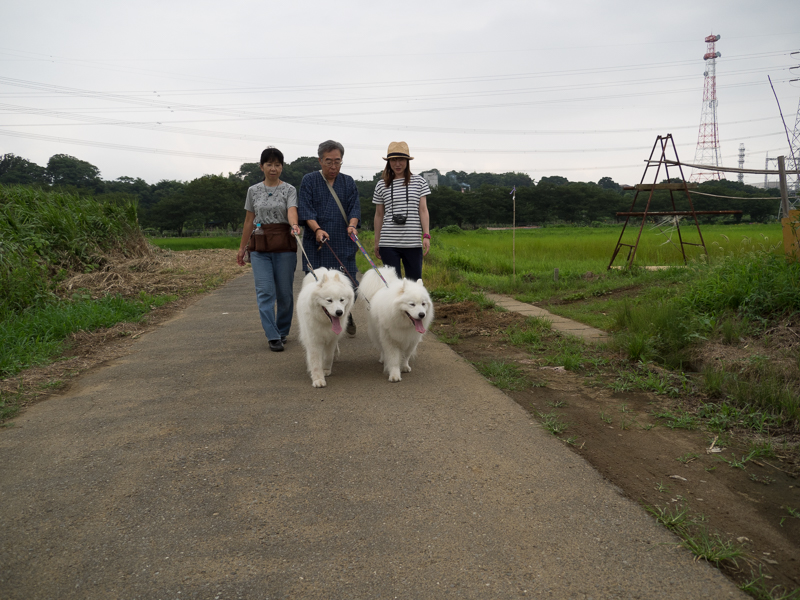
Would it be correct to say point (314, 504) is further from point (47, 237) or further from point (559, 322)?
point (47, 237)

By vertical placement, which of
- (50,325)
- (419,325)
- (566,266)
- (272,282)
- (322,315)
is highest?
(272,282)

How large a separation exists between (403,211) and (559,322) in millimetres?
3105

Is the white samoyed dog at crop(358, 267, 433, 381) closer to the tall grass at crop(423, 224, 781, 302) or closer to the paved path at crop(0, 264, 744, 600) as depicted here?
the paved path at crop(0, 264, 744, 600)

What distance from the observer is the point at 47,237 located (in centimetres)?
958

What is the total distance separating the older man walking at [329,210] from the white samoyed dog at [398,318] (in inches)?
32.3

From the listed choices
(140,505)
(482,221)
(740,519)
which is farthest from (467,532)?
(482,221)

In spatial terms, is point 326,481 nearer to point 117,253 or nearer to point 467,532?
point 467,532

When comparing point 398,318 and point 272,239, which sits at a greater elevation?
point 272,239

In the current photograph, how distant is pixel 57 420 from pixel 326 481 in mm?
2337

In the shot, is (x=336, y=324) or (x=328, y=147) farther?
(x=328, y=147)

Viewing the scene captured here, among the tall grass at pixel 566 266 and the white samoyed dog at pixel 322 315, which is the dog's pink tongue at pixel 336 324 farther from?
the tall grass at pixel 566 266

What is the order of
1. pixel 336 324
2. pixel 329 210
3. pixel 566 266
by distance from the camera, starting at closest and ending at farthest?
1. pixel 336 324
2. pixel 329 210
3. pixel 566 266

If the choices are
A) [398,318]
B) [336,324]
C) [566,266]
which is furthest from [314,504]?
[566,266]

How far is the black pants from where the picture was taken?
548 cm
